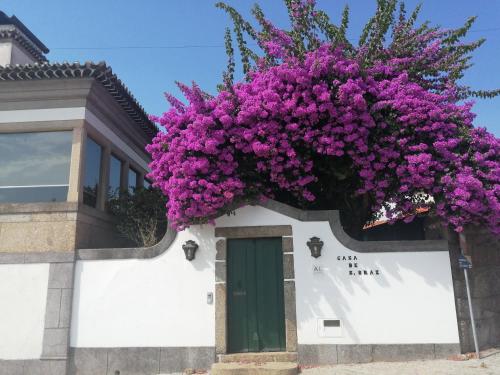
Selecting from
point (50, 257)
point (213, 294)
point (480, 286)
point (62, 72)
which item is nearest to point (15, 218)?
point (50, 257)

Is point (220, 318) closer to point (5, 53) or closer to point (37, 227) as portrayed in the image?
point (37, 227)

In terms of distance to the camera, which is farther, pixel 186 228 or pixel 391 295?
pixel 186 228

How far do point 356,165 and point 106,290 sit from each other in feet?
16.1

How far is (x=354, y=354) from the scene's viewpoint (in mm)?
6430

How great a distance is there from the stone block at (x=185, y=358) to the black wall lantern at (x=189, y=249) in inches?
60.1

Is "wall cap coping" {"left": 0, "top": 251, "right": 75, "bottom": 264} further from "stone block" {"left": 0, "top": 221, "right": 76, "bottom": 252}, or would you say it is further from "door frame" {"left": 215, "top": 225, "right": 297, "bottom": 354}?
"door frame" {"left": 215, "top": 225, "right": 297, "bottom": 354}

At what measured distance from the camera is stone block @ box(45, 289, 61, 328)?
6832mm

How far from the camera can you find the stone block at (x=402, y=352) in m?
6.35

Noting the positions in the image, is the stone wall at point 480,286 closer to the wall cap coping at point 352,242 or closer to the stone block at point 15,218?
the wall cap coping at point 352,242

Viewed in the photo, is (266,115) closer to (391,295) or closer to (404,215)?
(404,215)

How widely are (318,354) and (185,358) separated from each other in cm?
222

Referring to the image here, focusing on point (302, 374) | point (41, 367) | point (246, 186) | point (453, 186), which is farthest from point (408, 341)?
point (41, 367)

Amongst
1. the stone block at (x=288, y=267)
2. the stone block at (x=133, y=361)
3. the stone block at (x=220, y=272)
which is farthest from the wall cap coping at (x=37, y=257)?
the stone block at (x=288, y=267)

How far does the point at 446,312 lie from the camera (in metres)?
6.43
